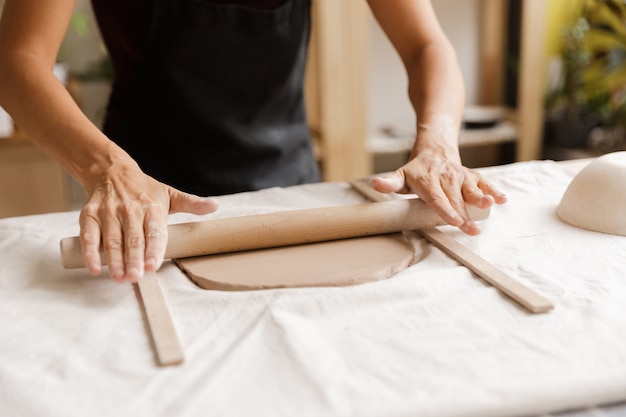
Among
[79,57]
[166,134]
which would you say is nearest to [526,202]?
[166,134]

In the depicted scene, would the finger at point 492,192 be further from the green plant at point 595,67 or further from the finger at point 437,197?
the green plant at point 595,67

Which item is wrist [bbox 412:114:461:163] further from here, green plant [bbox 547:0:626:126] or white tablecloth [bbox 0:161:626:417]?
green plant [bbox 547:0:626:126]

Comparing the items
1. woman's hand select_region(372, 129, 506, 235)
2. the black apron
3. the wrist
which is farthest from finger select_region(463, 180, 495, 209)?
the black apron

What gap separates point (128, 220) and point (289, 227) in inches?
9.2

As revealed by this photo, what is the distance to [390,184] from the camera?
3.51ft

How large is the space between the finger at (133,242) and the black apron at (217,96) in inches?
23.8

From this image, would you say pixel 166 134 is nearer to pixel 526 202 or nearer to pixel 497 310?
pixel 526 202

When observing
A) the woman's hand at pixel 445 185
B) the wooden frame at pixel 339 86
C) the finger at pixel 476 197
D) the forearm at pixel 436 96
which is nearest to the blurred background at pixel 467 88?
the wooden frame at pixel 339 86

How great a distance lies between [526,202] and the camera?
1156 millimetres

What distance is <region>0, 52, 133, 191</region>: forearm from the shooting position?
1024 mm

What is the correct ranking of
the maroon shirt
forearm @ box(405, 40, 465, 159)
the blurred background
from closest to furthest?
forearm @ box(405, 40, 465, 159)
the maroon shirt
the blurred background

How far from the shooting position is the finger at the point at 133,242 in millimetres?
836

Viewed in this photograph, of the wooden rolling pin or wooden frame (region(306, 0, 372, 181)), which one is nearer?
the wooden rolling pin

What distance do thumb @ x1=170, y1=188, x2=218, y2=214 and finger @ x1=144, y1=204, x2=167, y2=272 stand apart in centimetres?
5
